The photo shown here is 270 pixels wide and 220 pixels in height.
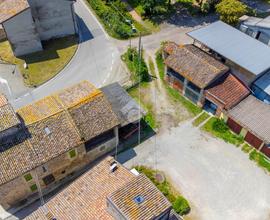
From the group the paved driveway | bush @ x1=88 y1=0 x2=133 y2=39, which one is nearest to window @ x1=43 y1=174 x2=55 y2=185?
the paved driveway

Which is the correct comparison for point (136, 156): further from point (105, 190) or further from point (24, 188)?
point (24, 188)

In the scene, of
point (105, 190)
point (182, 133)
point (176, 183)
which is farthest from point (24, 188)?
point (182, 133)

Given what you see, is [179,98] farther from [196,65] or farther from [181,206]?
[181,206]

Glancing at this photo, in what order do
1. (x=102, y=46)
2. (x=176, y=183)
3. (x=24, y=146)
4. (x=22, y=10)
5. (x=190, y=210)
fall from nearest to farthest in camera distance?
(x=24, y=146), (x=190, y=210), (x=176, y=183), (x=22, y=10), (x=102, y=46)

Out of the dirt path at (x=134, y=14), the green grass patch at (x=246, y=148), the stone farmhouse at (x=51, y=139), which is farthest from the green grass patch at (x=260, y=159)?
the dirt path at (x=134, y=14)

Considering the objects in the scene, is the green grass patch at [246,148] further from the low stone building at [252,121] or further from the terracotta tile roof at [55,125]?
the terracotta tile roof at [55,125]

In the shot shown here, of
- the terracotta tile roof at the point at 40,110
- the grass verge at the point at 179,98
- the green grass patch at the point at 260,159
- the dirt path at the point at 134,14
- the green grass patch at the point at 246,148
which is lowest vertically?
the green grass patch at the point at 260,159

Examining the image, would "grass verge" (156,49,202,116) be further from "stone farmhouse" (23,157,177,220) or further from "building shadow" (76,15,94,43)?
"stone farmhouse" (23,157,177,220)

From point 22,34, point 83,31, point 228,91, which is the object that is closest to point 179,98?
point 228,91
